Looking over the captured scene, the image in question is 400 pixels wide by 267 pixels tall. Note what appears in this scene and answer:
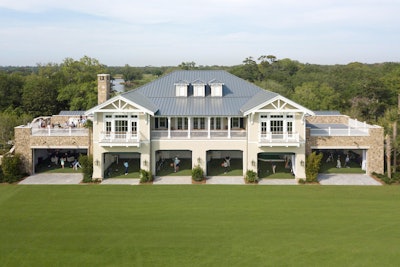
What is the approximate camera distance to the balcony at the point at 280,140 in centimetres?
3067

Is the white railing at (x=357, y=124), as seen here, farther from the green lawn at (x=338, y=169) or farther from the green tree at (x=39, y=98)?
the green tree at (x=39, y=98)

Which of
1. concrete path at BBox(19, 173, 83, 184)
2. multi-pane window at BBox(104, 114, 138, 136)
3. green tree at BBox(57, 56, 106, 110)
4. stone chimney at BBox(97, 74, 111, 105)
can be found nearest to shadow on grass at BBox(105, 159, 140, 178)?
concrete path at BBox(19, 173, 83, 184)

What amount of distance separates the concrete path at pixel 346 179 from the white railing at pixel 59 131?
60.8 ft

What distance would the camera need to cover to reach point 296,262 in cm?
1703

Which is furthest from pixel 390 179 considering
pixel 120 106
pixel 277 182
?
pixel 120 106

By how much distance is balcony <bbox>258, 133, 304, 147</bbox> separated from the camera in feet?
101

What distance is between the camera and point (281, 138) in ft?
101

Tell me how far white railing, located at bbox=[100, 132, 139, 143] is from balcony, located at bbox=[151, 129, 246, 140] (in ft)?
5.93

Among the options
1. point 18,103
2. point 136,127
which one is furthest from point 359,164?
point 18,103

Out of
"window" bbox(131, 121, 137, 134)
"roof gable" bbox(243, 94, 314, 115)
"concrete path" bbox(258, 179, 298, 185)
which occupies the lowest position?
"concrete path" bbox(258, 179, 298, 185)

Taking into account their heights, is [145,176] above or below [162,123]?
below

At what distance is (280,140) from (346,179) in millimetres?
5843

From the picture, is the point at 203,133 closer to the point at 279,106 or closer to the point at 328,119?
the point at 279,106

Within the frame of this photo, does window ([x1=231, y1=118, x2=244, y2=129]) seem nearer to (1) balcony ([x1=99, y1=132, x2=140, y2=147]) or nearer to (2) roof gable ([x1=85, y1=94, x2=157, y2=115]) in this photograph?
(2) roof gable ([x1=85, y1=94, x2=157, y2=115])
